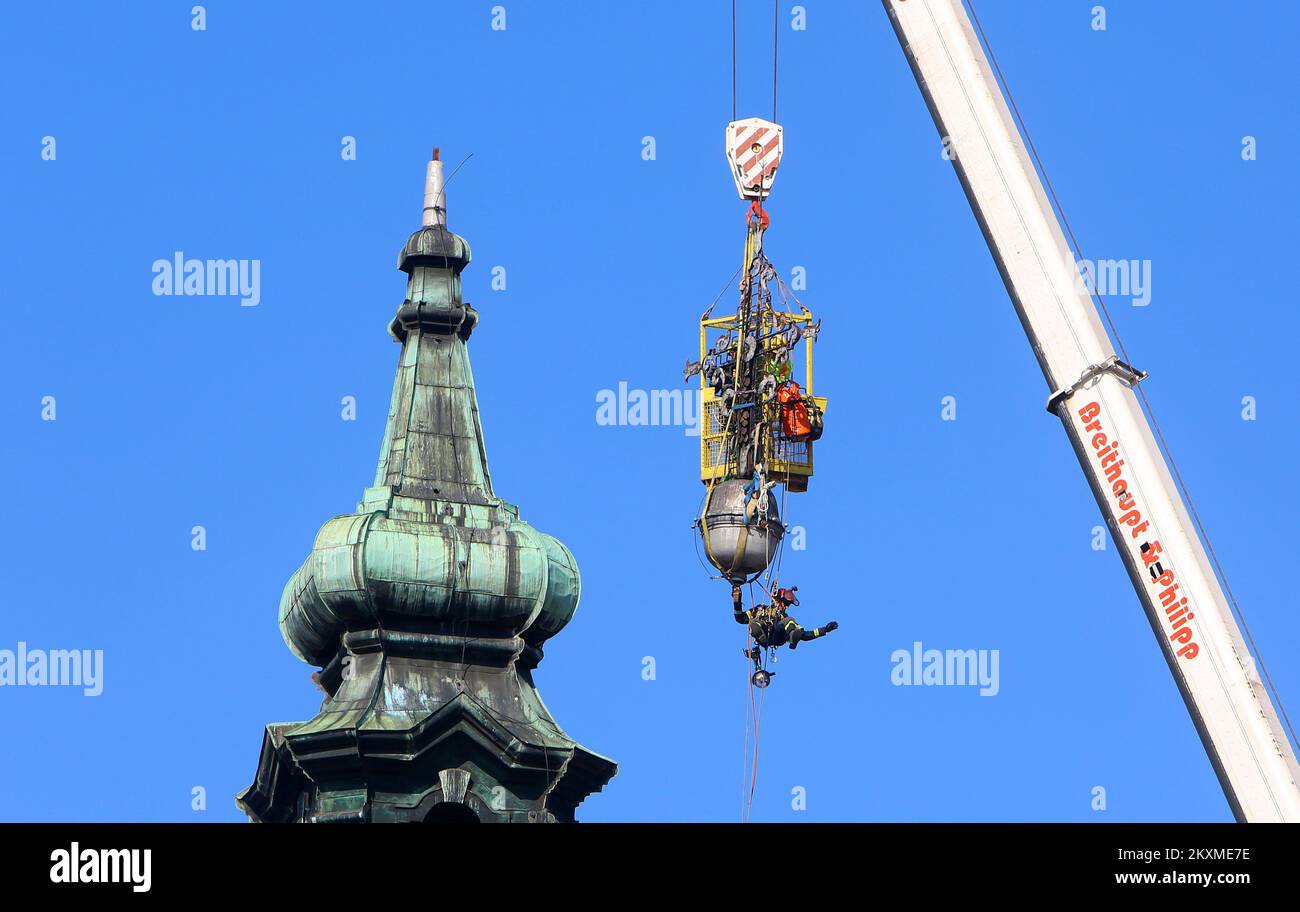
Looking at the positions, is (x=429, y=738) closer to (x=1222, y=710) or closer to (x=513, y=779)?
(x=513, y=779)

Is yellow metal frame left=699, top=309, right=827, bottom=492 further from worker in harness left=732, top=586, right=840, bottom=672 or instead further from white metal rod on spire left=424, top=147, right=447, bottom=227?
white metal rod on spire left=424, top=147, right=447, bottom=227

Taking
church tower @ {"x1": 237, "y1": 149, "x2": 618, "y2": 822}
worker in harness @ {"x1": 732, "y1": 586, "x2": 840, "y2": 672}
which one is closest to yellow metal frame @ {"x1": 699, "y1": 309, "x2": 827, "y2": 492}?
worker in harness @ {"x1": 732, "y1": 586, "x2": 840, "y2": 672}

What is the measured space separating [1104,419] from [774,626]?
770cm

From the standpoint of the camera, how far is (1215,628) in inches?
2403

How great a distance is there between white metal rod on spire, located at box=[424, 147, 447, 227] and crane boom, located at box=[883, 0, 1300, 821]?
106 feet

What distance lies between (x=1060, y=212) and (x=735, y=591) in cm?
867

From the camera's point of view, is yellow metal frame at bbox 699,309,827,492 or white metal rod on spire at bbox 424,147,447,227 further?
white metal rod on spire at bbox 424,147,447,227

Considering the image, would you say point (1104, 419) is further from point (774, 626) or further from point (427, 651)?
point (427, 651)

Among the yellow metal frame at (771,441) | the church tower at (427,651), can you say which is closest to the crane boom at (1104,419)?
the yellow metal frame at (771,441)

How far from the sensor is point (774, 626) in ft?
224

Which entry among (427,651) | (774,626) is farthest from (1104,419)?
(427,651)

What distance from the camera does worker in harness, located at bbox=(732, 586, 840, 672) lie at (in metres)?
68.2

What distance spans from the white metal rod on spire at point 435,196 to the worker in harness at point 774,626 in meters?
31.5
